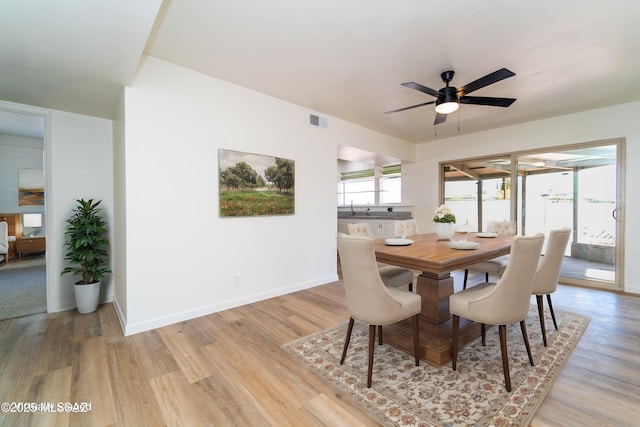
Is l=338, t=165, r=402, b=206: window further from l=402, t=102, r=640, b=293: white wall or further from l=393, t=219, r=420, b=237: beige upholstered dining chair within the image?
l=393, t=219, r=420, b=237: beige upholstered dining chair

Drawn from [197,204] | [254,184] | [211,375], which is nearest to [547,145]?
[254,184]

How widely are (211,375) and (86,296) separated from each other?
215cm

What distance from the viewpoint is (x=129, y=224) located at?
244 centimetres

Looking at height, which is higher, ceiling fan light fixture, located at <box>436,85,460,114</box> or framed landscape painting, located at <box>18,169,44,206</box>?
ceiling fan light fixture, located at <box>436,85,460,114</box>

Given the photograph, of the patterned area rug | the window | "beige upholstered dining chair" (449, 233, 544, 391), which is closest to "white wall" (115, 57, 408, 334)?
the patterned area rug

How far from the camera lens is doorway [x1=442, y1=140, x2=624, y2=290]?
3.89 metres

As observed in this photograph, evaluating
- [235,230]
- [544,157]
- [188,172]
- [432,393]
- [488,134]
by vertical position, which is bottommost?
[432,393]

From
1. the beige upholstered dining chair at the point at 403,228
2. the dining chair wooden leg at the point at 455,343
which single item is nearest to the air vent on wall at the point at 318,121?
the beige upholstered dining chair at the point at 403,228

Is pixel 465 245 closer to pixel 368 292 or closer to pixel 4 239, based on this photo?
pixel 368 292

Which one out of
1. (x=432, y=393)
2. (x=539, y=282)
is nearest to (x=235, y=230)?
(x=432, y=393)

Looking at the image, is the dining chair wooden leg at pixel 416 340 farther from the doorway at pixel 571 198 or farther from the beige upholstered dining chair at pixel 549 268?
the doorway at pixel 571 198

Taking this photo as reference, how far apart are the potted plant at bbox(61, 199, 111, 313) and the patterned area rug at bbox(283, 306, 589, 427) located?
245 cm

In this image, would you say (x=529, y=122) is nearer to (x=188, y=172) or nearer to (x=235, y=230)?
(x=235, y=230)

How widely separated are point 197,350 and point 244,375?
59cm
